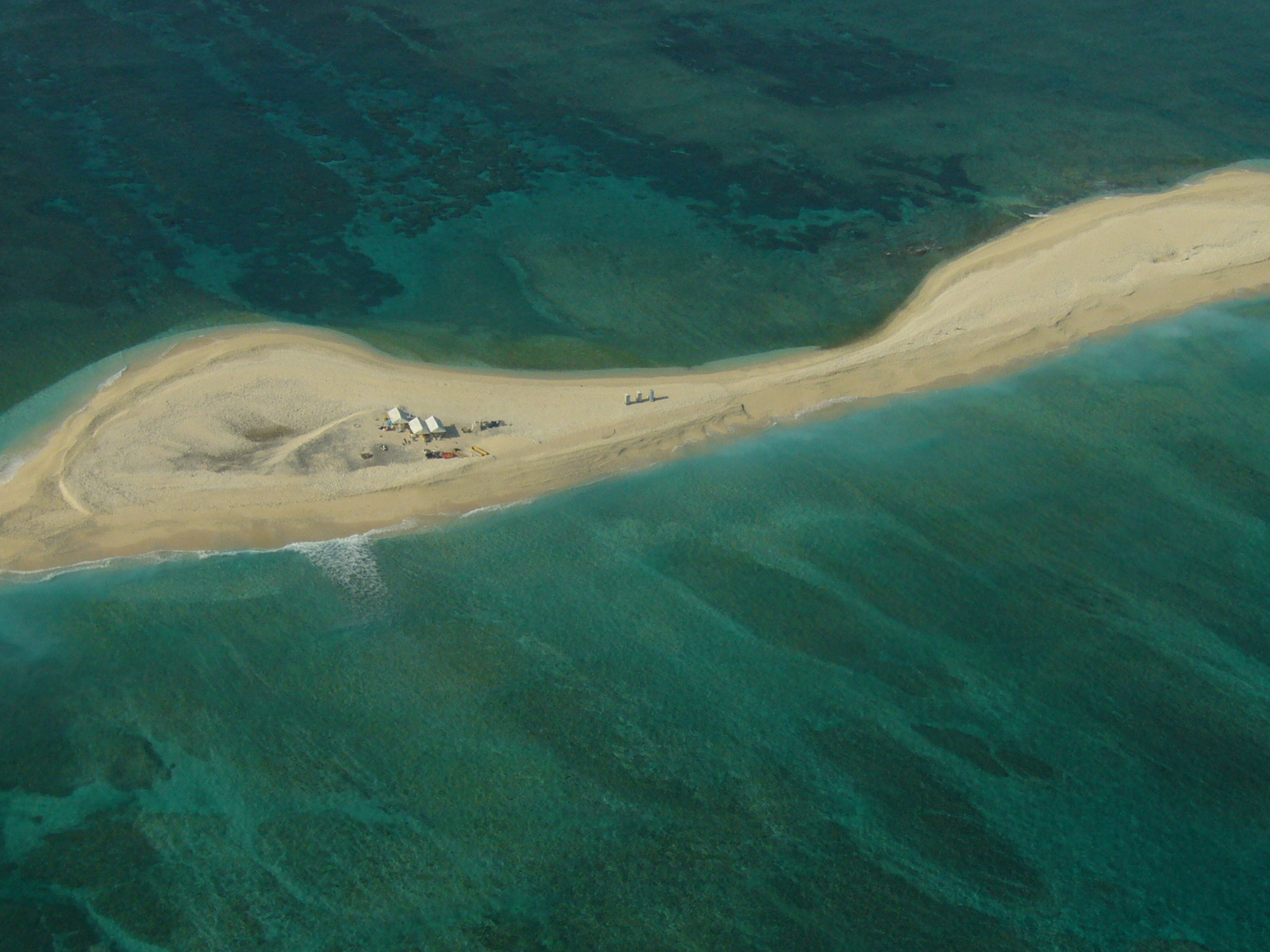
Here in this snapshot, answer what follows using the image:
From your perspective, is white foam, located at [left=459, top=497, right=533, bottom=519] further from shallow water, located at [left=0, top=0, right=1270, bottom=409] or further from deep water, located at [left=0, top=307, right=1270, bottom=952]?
shallow water, located at [left=0, top=0, right=1270, bottom=409]

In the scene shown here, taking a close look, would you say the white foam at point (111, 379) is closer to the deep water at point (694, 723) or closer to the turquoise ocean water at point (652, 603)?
the turquoise ocean water at point (652, 603)

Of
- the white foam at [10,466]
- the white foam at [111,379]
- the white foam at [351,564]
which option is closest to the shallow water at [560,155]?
the white foam at [111,379]

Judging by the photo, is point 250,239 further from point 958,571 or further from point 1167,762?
point 1167,762

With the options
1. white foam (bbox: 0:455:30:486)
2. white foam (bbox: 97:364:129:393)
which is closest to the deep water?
white foam (bbox: 0:455:30:486)

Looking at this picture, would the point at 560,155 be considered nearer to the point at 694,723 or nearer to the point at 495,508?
the point at 495,508

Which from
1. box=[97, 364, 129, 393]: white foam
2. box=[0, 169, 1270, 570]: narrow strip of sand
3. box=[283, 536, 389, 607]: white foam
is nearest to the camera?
box=[283, 536, 389, 607]: white foam

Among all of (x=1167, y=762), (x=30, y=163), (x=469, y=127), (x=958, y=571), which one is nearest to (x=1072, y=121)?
(x=469, y=127)

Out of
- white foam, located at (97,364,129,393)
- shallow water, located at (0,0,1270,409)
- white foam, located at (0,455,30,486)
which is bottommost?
white foam, located at (0,455,30,486)
